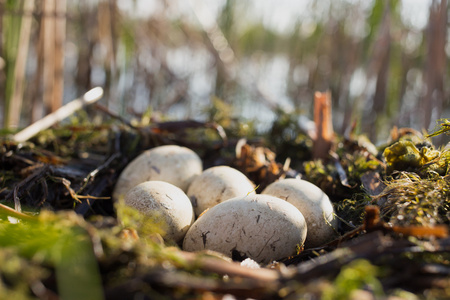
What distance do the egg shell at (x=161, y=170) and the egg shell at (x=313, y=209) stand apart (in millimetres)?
387

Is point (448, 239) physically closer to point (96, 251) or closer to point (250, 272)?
point (250, 272)

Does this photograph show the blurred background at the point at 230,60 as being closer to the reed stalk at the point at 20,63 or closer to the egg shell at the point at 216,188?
the reed stalk at the point at 20,63

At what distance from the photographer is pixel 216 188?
1433 millimetres

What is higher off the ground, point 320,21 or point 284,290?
point 320,21

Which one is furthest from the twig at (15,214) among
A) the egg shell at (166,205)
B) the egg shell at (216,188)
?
the egg shell at (216,188)

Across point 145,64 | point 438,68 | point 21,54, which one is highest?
point 438,68

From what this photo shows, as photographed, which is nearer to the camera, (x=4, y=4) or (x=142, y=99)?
(x=4, y=4)

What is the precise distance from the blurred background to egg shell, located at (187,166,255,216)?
33.6 inches

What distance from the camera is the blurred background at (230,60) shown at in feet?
8.62

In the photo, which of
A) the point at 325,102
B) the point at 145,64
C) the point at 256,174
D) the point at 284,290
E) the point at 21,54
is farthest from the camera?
the point at 145,64

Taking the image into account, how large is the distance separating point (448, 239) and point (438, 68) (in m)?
2.20

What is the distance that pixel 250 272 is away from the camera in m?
0.79

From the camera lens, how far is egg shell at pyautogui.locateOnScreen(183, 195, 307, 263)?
3.80 feet

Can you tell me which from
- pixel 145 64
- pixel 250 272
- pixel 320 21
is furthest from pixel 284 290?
pixel 320 21
